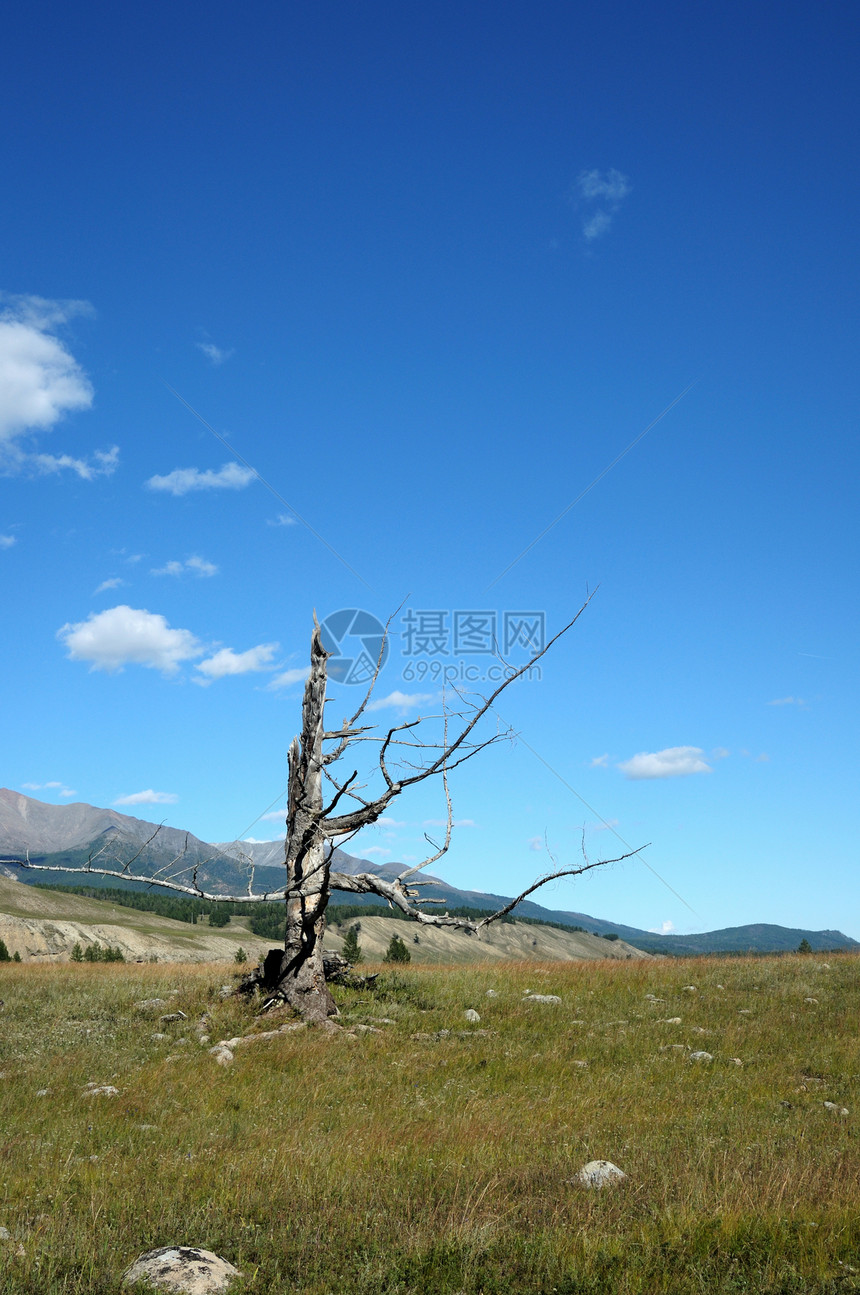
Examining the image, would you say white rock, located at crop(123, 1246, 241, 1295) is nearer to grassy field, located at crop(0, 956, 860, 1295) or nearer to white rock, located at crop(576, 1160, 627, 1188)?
grassy field, located at crop(0, 956, 860, 1295)

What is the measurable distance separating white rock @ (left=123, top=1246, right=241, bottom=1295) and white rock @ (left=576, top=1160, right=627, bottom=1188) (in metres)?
3.07

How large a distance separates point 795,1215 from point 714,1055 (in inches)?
295

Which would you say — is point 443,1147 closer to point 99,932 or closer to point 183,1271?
point 183,1271

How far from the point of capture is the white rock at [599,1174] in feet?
22.1

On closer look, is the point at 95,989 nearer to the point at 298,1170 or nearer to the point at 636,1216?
the point at 298,1170

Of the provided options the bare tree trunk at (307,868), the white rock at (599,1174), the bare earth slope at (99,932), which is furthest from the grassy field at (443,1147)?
the bare earth slope at (99,932)

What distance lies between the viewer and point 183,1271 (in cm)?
497

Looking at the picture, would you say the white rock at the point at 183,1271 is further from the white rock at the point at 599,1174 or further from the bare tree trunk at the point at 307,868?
the bare tree trunk at the point at 307,868

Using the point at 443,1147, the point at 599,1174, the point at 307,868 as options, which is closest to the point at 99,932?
the point at 307,868

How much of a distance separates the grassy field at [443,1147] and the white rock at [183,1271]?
0.52 ft

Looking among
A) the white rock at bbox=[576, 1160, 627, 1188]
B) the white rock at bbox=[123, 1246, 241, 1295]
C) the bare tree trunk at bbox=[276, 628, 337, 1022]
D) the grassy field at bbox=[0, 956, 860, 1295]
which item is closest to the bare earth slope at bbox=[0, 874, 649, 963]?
the bare tree trunk at bbox=[276, 628, 337, 1022]

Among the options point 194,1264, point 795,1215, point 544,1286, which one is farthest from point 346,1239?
point 795,1215

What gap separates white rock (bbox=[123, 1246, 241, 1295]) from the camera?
4.86 metres

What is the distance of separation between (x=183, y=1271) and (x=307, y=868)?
11116mm
